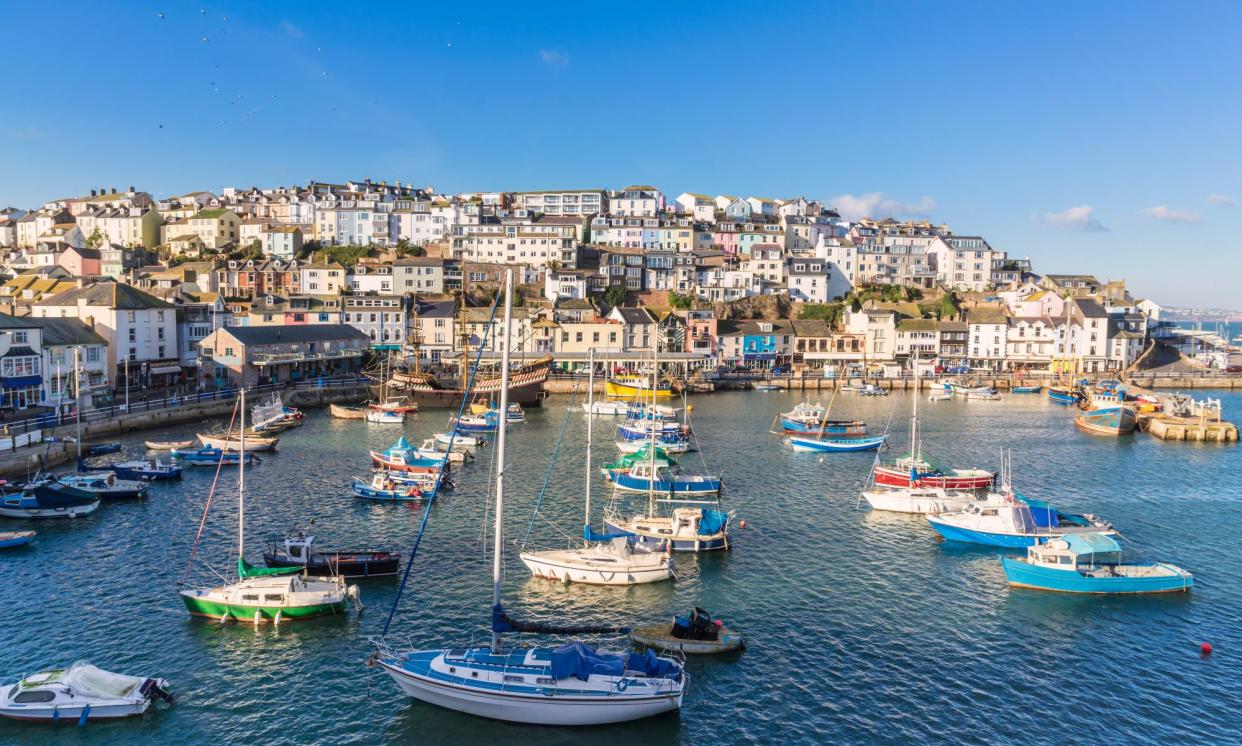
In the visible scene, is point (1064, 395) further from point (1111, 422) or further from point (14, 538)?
point (14, 538)

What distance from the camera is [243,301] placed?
9950cm

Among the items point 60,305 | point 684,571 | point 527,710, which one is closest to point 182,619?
point 527,710

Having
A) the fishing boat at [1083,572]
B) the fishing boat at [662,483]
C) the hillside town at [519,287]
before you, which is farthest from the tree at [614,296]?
the fishing boat at [1083,572]

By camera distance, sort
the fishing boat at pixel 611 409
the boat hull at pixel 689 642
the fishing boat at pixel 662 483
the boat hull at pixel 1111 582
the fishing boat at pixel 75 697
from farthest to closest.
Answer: the fishing boat at pixel 611 409 → the fishing boat at pixel 662 483 → the boat hull at pixel 1111 582 → the boat hull at pixel 689 642 → the fishing boat at pixel 75 697

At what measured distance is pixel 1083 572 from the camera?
→ 2947cm

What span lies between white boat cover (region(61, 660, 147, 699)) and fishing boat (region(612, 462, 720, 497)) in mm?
24858

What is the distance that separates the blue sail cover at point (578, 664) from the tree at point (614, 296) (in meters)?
90.3

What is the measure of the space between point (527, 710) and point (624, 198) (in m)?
128

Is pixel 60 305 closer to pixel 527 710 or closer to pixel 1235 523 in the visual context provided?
pixel 527 710

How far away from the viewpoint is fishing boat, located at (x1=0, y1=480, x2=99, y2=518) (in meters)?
35.3

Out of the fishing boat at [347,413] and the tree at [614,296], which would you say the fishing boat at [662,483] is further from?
the tree at [614,296]

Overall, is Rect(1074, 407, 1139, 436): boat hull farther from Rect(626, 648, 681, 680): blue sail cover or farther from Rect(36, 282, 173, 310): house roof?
Rect(36, 282, 173, 310): house roof

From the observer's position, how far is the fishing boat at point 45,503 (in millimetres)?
35281

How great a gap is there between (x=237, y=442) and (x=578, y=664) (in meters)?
37.0
